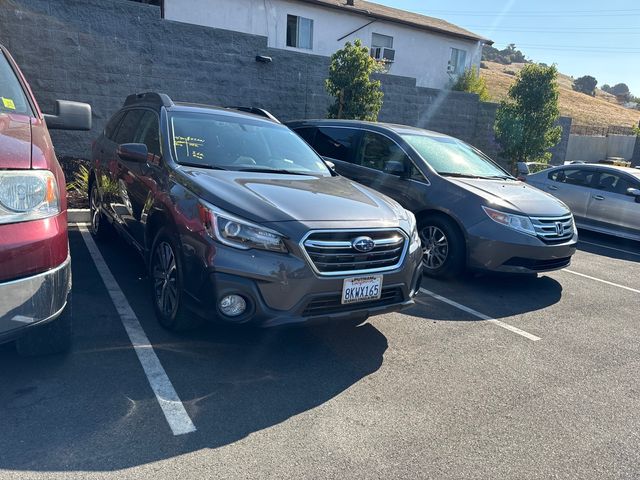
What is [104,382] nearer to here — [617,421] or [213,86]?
[617,421]

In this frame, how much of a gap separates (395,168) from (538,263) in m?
1.96

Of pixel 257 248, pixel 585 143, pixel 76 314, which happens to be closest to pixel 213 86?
pixel 76 314

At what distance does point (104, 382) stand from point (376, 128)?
506cm

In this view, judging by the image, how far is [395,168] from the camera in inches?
249

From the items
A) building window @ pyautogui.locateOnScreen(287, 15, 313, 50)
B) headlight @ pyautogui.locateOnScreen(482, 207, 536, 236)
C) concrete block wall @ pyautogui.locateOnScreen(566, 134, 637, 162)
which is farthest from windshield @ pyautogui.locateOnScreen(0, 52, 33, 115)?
concrete block wall @ pyautogui.locateOnScreen(566, 134, 637, 162)

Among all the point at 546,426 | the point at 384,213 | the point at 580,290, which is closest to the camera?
the point at 546,426

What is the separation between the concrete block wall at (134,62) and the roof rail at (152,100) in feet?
14.8

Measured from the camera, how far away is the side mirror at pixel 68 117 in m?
4.25

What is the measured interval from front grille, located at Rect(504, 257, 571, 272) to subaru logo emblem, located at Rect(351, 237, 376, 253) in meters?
2.64

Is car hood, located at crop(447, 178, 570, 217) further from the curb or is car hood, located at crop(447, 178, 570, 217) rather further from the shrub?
the shrub

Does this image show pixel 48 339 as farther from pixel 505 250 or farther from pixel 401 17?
pixel 401 17

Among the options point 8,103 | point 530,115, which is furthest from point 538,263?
point 530,115

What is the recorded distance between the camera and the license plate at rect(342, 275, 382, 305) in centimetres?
359

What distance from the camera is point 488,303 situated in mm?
5504
